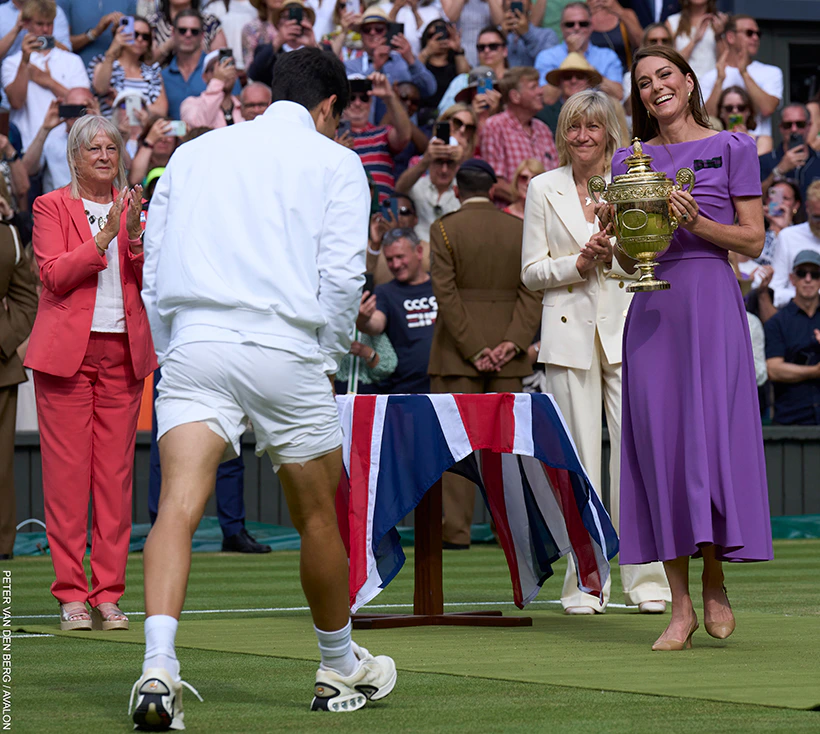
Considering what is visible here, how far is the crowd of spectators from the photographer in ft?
44.3

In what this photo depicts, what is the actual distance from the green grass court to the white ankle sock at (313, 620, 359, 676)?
14cm

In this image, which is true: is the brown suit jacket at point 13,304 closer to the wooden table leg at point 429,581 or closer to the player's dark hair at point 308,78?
the wooden table leg at point 429,581

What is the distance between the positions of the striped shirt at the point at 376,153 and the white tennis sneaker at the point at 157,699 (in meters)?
10.2

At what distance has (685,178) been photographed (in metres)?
5.65

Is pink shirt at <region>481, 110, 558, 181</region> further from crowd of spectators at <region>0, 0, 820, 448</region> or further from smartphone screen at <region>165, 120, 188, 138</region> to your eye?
smartphone screen at <region>165, 120, 188, 138</region>

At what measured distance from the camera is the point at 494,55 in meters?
15.1

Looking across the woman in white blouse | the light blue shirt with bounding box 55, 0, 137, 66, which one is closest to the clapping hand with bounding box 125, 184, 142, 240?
the light blue shirt with bounding box 55, 0, 137, 66

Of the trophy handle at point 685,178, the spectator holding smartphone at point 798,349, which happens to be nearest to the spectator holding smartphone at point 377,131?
the spectator holding smartphone at point 798,349

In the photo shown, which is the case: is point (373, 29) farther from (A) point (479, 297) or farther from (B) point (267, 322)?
(B) point (267, 322)

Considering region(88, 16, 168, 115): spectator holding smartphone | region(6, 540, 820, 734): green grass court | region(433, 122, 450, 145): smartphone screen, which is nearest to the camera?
region(6, 540, 820, 734): green grass court

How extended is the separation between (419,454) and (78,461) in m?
1.57

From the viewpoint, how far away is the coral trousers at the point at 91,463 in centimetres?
690

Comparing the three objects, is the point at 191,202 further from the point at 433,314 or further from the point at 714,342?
the point at 433,314

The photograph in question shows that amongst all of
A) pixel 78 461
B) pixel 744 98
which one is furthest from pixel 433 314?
pixel 78 461
